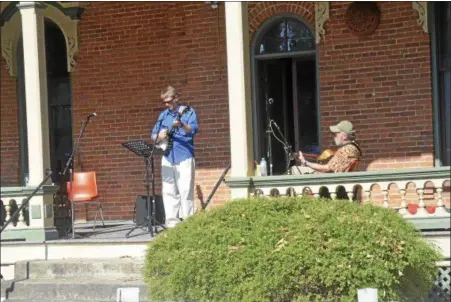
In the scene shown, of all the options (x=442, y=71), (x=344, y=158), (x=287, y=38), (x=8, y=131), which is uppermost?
(x=287, y=38)

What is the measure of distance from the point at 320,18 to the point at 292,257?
21.0 feet

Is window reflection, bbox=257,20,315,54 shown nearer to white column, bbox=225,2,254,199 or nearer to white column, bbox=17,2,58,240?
white column, bbox=225,2,254,199

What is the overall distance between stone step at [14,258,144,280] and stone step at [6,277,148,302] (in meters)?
0.12

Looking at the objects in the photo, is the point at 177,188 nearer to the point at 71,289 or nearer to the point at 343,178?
the point at 71,289

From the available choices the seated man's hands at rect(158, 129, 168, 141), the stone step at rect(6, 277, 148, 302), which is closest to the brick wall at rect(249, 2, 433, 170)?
the seated man's hands at rect(158, 129, 168, 141)

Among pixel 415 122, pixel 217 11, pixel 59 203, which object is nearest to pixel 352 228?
pixel 415 122

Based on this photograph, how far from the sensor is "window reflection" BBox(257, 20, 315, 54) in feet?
44.6

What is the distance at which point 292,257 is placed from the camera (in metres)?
7.49

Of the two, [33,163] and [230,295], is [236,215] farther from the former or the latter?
[33,163]

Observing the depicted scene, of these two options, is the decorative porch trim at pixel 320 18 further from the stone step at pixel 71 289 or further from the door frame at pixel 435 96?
the stone step at pixel 71 289

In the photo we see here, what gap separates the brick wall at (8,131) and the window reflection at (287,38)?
441 centimetres

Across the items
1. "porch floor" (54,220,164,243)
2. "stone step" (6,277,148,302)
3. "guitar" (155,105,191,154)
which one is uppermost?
"guitar" (155,105,191,154)

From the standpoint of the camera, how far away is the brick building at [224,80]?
12508mm

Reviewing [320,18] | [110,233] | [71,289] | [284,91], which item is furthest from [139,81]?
[71,289]
